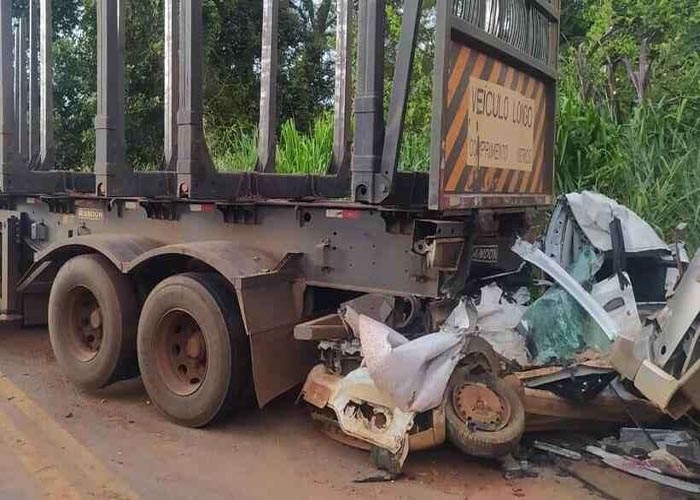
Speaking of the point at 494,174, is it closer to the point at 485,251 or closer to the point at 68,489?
the point at 485,251

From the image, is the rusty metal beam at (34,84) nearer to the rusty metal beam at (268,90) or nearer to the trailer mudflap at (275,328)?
the rusty metal beam at (268,90)

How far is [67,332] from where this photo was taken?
6.10 meters

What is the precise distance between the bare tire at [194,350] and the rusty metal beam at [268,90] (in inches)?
75.4

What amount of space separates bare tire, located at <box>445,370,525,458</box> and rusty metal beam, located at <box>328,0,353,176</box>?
2957mm

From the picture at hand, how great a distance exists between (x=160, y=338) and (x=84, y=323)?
112 centimetres

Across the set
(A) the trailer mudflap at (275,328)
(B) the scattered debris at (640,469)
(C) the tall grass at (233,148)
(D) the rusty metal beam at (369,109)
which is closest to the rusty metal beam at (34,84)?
(C) the tall grass at (233,148)

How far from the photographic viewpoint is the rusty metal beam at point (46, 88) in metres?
7.50

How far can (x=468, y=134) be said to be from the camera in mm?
4539

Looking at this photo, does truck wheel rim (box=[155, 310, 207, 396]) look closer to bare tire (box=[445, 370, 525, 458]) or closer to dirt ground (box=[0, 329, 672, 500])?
dirt ground (box=[0, 329, 672, 500])

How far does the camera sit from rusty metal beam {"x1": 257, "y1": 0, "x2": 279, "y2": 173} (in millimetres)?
6746

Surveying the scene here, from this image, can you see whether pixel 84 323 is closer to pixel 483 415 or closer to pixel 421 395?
pixel 421 395

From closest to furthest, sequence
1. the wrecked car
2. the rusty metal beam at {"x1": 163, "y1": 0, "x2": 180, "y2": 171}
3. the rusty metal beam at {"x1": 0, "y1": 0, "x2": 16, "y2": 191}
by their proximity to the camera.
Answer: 1. the wrecked car
2. the rusty metal beam at {"x1": 163, "y1": 0, "x2": 180, "y2": 171}
3. the rusty metal beam at {"x1": 0, "y1": 0, "x2": 16, "y2": 191}

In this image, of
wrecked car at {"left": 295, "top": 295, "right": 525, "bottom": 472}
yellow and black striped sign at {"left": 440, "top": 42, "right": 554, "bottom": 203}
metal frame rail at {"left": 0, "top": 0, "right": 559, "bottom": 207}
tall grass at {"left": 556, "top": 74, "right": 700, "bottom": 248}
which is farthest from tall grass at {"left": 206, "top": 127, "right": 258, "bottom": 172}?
wrecked car at {"left": 295, "top": 295, "right": 525, "bottom": 472}

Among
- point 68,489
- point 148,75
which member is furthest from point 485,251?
point 148,75
